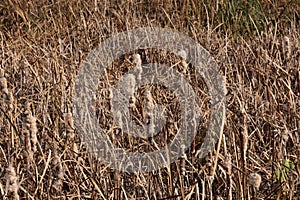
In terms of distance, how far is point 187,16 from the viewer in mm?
2721

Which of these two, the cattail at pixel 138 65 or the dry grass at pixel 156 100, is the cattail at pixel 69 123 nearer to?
the dry grass at pixel 156 100

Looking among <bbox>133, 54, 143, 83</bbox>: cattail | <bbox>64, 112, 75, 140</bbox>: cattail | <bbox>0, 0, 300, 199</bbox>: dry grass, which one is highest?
<bbox>133, 54, 143, 83</bbox>: cattail

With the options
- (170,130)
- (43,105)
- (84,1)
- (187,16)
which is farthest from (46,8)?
(170,130)

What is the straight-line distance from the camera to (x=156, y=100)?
181 cm

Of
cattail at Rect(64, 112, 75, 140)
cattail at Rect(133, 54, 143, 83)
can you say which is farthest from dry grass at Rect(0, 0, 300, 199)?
cattail at Rect(133, 54, 143, 83)

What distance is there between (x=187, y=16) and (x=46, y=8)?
0.78 meters

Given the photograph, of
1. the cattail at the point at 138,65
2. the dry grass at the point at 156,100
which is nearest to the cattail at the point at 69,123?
the dry grass at the point at 156,100

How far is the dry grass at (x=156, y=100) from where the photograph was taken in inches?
45.3

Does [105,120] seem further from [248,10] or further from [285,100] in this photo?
[248,10]

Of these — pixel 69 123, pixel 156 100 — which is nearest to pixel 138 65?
pixel 69 123

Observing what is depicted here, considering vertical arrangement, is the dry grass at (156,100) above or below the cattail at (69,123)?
below

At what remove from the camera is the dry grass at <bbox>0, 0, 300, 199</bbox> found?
3.78 ft

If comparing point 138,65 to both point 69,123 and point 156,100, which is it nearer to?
point 69,123

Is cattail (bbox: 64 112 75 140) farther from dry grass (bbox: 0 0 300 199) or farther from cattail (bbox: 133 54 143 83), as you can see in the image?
cattail (bbox: 133 54 143 83)
